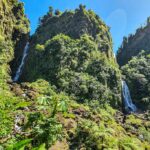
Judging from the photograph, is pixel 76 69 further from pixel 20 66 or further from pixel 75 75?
pixel 20 66

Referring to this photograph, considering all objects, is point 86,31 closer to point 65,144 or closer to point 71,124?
point 71,124

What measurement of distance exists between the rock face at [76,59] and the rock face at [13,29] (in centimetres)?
262

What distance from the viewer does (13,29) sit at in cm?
6341

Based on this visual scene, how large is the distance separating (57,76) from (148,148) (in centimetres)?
2054

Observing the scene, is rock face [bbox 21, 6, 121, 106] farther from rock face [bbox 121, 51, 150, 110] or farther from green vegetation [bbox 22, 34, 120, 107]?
rock face [bbox 121, 51, 150, 110]

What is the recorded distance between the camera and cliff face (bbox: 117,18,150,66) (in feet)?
279

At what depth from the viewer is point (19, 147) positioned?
7.54ft

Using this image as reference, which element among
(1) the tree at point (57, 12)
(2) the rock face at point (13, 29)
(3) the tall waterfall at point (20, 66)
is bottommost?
(3) the tall waterfall at point (20, 66)

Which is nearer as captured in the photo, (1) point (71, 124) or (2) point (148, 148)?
(1) point (71, 124)

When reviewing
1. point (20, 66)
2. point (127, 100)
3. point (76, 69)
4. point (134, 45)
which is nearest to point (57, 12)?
point (20, 66)

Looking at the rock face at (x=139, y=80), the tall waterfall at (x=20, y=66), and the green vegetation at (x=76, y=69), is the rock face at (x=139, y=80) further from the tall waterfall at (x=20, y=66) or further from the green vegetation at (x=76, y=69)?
the tall waterfall at (x=20, y=66)

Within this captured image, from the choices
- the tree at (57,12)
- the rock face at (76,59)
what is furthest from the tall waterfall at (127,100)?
the tree at (57,12)

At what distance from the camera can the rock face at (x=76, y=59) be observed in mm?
52312

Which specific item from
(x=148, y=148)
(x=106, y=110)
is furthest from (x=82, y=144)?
(x=106, y=110)
